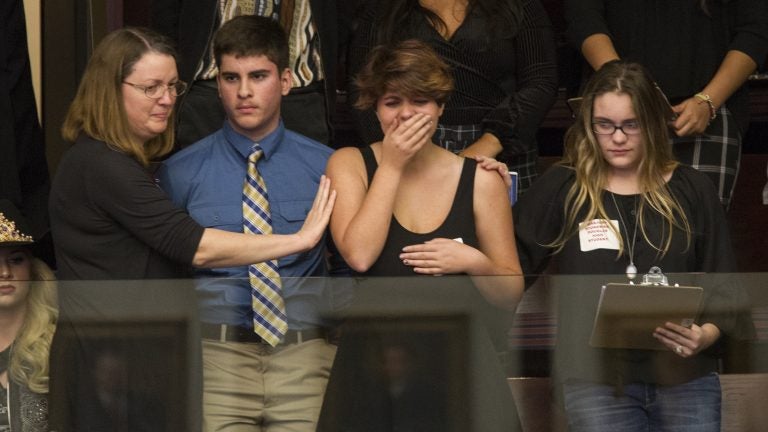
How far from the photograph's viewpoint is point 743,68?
4.45 metres

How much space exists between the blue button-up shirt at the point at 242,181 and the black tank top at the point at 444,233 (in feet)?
0.68

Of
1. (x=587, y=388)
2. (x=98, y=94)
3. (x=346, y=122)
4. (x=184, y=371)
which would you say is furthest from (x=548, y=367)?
(x=346, y=122)

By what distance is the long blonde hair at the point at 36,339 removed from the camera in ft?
11.6

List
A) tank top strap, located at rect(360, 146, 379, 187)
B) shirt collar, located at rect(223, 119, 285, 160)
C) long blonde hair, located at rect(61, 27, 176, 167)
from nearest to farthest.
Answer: long blonde hair, located at rect(61, 27, 176, 167)
tank top strap, located at rect(360, 146, 379, 187)
shirt collar, located at rect(223, 119, 285, 160)

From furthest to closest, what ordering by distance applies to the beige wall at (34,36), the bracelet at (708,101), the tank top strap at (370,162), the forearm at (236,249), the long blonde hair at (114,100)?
the beige wall at (34,36)
the bracelet at (708,101)
the tank top strap at (370,162)
the long blonde hair at (114,100)
the forearm at (236,249)

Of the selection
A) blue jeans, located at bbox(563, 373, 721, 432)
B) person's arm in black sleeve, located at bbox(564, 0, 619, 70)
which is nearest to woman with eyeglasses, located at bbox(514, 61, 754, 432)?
blue jeans, located at bbox(563, 373, 721, 432)

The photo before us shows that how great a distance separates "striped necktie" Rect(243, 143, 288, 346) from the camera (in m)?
3.49

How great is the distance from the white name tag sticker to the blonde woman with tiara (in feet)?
4.12

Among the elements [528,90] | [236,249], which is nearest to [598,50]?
[528,90]

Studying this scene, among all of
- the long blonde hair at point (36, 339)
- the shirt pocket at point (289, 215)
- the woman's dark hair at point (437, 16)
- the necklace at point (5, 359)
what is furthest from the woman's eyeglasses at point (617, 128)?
the necklace at point (5, 359)

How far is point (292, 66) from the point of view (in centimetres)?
448

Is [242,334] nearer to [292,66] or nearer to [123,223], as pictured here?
[123,223]

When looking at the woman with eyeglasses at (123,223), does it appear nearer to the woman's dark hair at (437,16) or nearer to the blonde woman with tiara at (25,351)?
the blonde woman with tiara at (25,351)

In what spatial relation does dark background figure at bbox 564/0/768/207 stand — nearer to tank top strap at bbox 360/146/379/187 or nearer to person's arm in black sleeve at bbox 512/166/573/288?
person's arm in black sleeve at bbox 512/166/573/288
